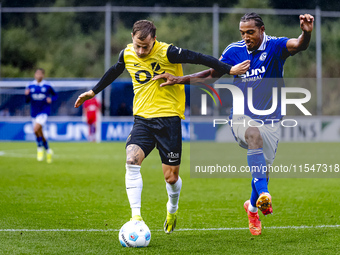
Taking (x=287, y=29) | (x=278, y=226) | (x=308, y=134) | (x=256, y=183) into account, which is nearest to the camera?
(x=256, y=183)

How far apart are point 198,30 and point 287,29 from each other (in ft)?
18.3

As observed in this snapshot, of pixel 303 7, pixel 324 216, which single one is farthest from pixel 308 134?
pixel 324 216

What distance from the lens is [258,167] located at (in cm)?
492

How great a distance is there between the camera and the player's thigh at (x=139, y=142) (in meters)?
4.73

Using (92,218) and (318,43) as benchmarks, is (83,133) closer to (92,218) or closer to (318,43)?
(318,43)

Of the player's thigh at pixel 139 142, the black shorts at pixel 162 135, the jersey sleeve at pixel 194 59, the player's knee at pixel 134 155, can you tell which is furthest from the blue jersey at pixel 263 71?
the player's knee at pixel 134 155

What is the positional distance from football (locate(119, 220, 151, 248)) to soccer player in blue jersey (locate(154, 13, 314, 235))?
111 cm

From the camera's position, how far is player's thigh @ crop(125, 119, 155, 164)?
4.73 metres

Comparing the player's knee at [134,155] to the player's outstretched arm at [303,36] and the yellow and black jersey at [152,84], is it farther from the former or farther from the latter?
the player's outstretched arm at [303,36]

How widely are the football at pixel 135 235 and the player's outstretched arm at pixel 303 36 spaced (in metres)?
2.14

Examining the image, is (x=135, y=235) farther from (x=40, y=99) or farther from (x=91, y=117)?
(x=91, y=117)

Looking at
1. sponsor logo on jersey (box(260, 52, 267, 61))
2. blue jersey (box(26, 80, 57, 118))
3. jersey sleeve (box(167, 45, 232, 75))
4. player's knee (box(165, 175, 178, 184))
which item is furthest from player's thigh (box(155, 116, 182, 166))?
blue jersey (box(26, 80, 57, 118))

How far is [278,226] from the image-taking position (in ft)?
18.1

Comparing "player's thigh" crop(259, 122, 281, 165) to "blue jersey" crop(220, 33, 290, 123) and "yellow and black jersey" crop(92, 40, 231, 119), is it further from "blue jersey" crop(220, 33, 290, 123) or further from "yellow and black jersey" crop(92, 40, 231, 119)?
"yellow and black jersey" crop(92, 40, 231, 119)
